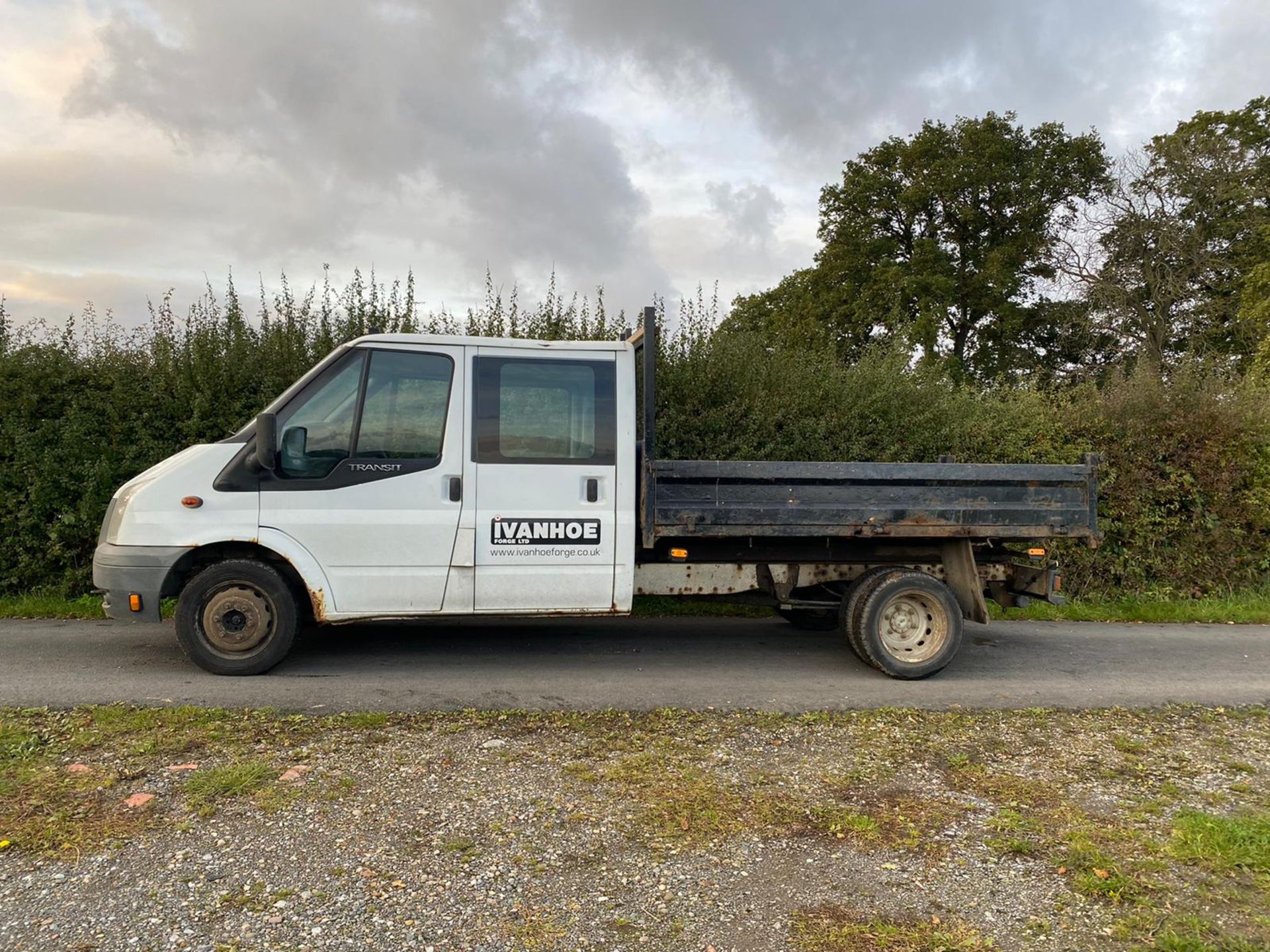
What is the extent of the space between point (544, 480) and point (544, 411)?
48 centimetres

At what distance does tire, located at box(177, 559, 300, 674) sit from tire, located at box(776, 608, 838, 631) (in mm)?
4233

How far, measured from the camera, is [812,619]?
7957 millimetres

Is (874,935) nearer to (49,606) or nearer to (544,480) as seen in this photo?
(544,480)

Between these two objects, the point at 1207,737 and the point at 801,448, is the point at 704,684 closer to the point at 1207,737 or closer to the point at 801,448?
the point at 1207,737

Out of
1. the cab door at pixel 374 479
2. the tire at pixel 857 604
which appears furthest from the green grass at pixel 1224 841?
the cab door at pixel 374 479

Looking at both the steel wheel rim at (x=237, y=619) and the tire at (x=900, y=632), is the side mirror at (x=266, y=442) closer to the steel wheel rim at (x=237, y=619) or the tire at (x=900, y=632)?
the steel wheel rim at (x=237, y=619)

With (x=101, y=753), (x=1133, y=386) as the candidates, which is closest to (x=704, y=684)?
(x=101, y=753)

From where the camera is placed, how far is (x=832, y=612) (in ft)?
24.8

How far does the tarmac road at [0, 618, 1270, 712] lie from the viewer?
17.8 ft

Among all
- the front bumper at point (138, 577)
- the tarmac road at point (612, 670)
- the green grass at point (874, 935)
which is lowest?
the green grass at point (874, 935)

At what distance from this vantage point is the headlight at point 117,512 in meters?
5.65

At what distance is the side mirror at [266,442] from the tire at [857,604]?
420cm

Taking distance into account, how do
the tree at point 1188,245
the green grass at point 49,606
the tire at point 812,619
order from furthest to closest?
the tree at point 1188,245 → the green grass at point 49,606 → the tire at point 812,619

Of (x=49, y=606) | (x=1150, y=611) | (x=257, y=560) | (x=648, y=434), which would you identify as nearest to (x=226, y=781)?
(x=257, y=560)
